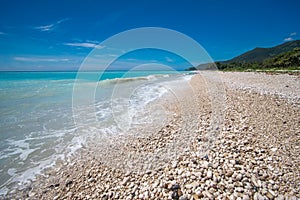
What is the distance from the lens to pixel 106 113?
24.0 feet

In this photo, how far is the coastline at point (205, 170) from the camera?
6.41ft

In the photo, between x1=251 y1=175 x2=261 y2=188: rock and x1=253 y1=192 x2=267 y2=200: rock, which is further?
x1=251 y1=175 x2=261 y2=188: rock

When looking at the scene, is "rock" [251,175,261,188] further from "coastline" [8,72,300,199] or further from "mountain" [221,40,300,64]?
"mountain" [221,40,300,64]

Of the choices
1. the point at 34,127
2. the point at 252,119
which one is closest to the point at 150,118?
the point at 252,119

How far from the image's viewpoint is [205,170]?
7.52 feet

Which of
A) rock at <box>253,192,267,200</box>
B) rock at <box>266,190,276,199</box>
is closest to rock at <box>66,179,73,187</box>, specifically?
rock at <box>253,192,267,200</box>

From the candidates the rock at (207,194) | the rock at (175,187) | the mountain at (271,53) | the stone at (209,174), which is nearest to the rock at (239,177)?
the stone at (209,174)

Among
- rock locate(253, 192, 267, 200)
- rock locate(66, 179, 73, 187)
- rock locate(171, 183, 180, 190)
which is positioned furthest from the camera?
rock locate(66, 179, 73, 187)

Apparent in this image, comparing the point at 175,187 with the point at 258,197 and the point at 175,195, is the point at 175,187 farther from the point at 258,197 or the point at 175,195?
the point at 258,197

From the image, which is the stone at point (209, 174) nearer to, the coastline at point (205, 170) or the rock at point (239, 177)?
the coastline at point (205, 170)

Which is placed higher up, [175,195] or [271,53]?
[271,53]

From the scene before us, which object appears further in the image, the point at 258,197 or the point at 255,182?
the point at 255,182

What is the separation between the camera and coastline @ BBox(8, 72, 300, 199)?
1.95m

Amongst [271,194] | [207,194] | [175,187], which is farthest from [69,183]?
[271,194]
